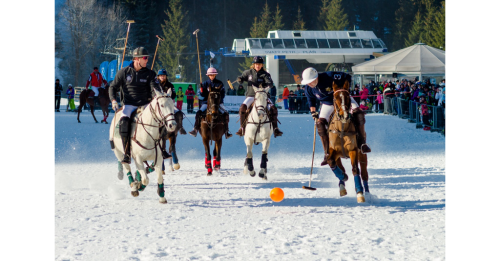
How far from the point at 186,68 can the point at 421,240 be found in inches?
2695

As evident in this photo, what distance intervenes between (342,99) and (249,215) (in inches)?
87.5

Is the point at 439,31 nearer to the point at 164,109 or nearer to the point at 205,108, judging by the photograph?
the point at 205,108

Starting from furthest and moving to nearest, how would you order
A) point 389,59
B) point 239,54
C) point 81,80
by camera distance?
point 81,80
point 239,54
point 389,59

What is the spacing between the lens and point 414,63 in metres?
29.5

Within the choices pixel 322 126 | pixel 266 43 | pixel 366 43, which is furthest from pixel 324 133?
pixel 366 43

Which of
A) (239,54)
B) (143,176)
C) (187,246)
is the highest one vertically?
(239,54)

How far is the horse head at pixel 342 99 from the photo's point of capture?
8.73 m

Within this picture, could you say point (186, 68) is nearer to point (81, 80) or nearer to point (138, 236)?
point (81, 80)

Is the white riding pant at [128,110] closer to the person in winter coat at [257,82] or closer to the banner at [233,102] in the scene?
the person in winter coat at [257,82]

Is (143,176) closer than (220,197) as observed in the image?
Yes

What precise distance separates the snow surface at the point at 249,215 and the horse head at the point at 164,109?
1333 millimetres
